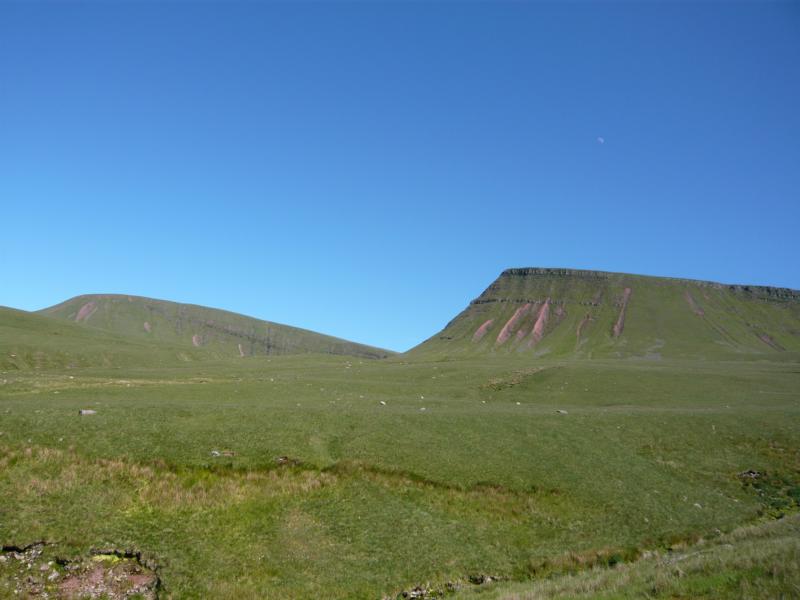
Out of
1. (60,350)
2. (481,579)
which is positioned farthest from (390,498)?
(60,350)

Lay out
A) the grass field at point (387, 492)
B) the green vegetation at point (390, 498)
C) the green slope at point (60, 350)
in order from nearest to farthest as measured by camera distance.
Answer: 1. the green vegetation at point (390, 498)
2. the grass field at point (387, 492)
3. the green slope at point (60, 350)

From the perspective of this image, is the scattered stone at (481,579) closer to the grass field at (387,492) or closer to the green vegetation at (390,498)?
the green vegetation at (390,498)

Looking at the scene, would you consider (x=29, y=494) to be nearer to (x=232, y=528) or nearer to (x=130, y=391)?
(x=232, y=528)

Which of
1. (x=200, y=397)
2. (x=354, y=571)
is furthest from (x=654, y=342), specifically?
(x=354, y=571)

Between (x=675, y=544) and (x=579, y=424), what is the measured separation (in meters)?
17.2

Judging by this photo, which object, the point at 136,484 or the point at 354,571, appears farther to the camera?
the point at 136,484

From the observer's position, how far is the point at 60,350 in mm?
99938

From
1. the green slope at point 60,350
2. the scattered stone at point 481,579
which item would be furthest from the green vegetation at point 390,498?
the green slope at point 60,350

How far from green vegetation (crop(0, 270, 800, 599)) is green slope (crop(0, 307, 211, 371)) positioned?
47250 mm

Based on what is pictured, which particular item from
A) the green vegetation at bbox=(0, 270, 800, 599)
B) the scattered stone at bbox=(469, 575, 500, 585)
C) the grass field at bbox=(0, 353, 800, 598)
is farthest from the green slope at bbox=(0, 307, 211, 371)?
the scattered stone at bbox=(469, 575, 500, 585)

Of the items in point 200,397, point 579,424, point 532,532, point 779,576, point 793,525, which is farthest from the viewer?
point 200,397

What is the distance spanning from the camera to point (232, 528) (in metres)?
26.6

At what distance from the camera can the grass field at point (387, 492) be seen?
23.9 metres

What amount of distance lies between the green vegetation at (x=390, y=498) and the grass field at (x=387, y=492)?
0.37ft
